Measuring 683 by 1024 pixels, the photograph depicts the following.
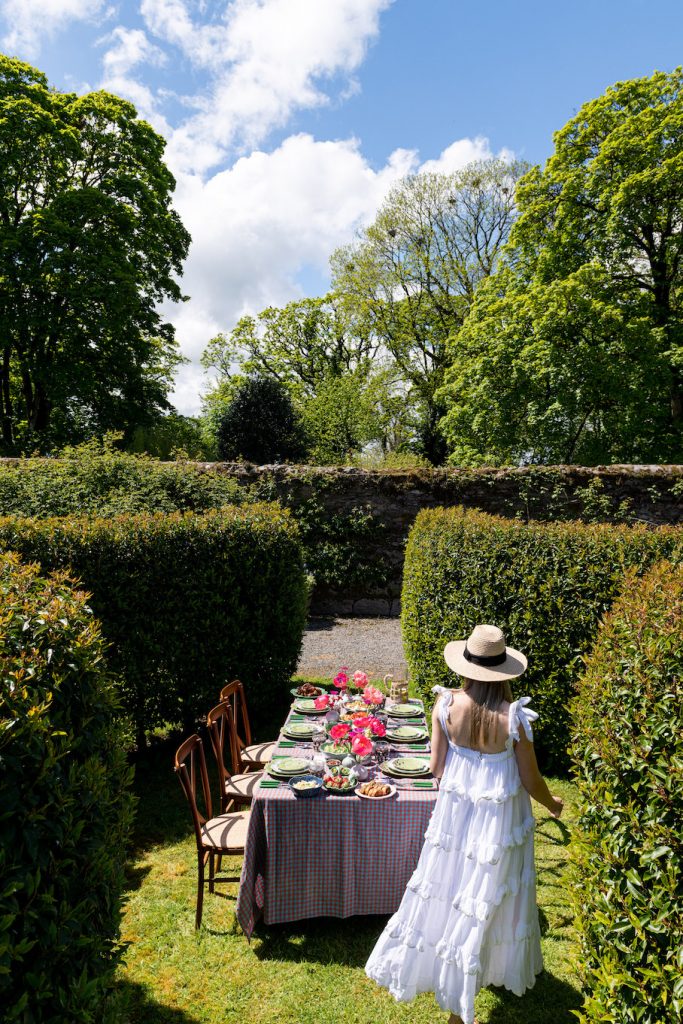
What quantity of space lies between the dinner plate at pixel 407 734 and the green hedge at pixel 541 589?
1.56m

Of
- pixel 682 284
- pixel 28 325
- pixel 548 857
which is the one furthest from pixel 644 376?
pixel 28 325

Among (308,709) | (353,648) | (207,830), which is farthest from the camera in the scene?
(353,648)

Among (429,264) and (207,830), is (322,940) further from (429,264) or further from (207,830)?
(429,264)

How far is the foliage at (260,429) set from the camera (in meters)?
18.0

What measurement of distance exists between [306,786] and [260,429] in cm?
1493

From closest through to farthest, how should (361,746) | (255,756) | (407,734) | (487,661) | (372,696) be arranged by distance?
1. (487,661)
2. (361,746)
3. (407,734)
4. (372,696)
5. (255,756)

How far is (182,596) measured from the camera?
6.38 metres

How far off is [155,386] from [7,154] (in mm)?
7895

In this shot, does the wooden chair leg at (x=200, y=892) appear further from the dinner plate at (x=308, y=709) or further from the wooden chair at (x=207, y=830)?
the dinner plate at (x=308, y=709)

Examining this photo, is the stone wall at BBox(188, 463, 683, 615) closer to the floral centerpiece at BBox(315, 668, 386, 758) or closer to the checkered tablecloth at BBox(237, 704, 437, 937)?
the floral centerpiece at BBox(315, 668, 386, 758)

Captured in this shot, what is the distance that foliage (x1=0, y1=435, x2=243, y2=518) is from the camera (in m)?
9.16

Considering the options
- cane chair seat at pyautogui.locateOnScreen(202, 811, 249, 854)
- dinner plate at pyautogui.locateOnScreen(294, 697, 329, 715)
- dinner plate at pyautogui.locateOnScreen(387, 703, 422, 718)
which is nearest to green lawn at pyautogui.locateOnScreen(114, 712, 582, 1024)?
cane chair seat at pyautogui.locateOnScreen(202, 811, 249, 854)

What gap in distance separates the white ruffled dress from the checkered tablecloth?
1.97ft

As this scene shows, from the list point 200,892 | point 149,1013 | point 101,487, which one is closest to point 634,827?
point 149,1013
